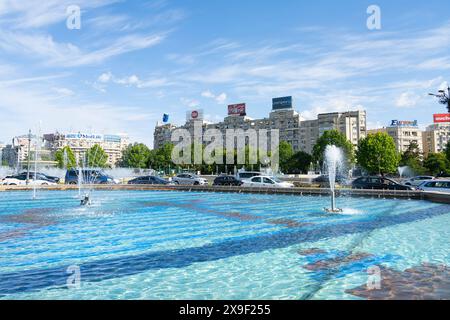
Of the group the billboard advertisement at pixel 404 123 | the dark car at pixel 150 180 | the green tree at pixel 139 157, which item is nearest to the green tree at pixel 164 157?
the green tree at pixel 139 157

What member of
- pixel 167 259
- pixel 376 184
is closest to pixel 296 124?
pixel 376 184

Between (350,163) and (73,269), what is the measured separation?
90.0m

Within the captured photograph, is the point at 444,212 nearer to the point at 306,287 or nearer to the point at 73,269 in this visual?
the point at 306,287

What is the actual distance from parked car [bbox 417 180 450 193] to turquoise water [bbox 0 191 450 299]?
32.6 feet

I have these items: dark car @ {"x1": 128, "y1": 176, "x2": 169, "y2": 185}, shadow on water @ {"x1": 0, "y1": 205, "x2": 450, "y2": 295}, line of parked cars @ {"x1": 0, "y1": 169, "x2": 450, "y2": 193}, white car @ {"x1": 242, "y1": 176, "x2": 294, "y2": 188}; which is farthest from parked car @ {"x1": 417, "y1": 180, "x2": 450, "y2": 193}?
dark car @ {"x1": 128, "y1": 176, "x2": 169, "y2": 185}

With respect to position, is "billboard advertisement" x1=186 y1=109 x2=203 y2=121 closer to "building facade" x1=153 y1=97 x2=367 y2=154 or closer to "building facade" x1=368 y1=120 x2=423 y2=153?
"building facade" x1=153 y1=97 x2=367 y2=154

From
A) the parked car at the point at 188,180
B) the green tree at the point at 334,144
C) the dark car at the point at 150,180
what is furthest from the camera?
the green tree at the point at 334,144

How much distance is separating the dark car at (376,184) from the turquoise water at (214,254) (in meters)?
12.3

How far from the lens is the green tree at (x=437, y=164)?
78.9 m

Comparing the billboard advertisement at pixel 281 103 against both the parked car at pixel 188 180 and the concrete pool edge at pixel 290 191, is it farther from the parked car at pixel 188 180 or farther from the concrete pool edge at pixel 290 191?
the concrete pool edge at pixel 290 191

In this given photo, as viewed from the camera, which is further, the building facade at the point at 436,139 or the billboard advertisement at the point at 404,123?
the building facade at the point at 436,139

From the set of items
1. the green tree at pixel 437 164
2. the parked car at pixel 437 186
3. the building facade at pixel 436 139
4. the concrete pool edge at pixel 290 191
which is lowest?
the concrete pool edge at pixel 290 191

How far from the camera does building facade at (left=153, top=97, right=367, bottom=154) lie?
12266 cm

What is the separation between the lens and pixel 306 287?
6.70m
